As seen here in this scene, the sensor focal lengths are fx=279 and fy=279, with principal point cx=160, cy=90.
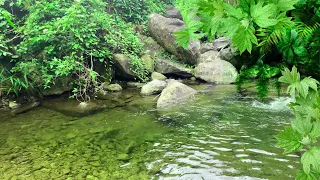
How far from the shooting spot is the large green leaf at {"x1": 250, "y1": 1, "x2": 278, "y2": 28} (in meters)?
0.64

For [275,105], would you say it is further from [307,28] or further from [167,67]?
[307,28]

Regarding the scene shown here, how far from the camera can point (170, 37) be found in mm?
11680

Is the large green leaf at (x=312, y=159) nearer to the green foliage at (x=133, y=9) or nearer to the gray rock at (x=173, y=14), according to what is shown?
the green foliage at (x=133, y=9)

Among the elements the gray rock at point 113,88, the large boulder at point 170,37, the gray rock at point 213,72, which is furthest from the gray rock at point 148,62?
the gray rock at point 213,72

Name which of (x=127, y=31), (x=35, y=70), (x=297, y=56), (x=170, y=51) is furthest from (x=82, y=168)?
(x=170, y=51)

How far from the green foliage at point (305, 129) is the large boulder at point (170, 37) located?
35.4ft

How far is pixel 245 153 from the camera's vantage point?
4.61 metres

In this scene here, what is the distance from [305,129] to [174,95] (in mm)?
7447

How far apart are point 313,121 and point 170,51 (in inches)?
453

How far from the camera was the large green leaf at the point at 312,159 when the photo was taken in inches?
26.1

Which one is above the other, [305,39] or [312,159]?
[305,39]

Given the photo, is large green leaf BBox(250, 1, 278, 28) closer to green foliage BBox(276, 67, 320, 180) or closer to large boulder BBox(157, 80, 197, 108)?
green foliage BBox(276, 67, 320, 180)

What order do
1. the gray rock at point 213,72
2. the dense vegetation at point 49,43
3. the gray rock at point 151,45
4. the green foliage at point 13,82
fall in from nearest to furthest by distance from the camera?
the dense vegetation at point 49,43, the green foliage at point 13,82, the gray rock at point 213,72, the gray rock at point 151,45

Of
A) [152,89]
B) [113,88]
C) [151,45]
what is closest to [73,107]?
[113,88]
